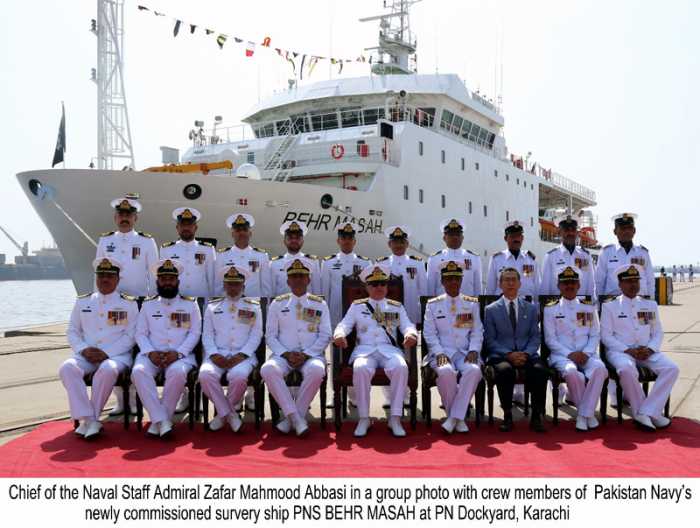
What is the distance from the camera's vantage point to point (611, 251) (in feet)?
17.5

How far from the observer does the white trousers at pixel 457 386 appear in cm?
404


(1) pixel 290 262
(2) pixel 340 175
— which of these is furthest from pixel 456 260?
(2) pixel 340 175

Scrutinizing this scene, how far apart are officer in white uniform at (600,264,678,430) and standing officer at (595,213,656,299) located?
613 millimetres

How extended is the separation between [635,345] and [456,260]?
1.70 metres

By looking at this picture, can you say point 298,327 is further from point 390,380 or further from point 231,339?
point 390,380

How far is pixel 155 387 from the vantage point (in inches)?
157

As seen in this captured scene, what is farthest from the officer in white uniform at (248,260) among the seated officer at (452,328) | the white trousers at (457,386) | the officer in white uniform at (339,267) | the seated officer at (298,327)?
the white trousers at (457,386)

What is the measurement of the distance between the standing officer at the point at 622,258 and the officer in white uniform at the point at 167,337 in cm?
369

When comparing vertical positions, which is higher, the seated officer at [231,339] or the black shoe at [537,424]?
the seated officer at [231,339]

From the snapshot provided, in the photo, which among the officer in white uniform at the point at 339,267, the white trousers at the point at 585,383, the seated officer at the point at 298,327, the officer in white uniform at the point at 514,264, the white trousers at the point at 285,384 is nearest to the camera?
the white trousers at the point at 285,384

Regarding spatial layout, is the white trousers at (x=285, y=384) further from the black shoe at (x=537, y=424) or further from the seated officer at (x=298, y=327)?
the black shoe at (x=537, y=424)

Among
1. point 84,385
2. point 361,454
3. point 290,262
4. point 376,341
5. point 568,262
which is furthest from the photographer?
point 568,262
